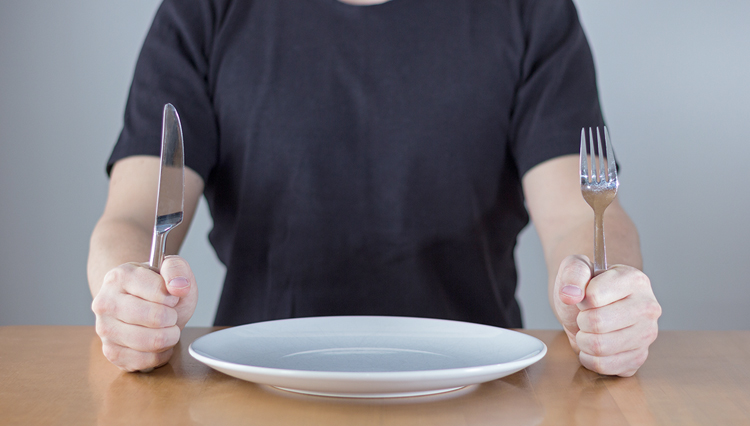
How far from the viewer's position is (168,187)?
631 millimetres

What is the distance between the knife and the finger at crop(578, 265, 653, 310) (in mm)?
421

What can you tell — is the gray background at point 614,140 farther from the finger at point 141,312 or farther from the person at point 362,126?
the finger at point 141,312

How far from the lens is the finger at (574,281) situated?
58 cm

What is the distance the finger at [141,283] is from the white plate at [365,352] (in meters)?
0.06

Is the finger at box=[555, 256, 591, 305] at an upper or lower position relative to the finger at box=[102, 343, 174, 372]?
upper

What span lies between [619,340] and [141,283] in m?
0.46

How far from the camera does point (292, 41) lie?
47.7 inches

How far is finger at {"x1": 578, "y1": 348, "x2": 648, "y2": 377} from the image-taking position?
0.59m

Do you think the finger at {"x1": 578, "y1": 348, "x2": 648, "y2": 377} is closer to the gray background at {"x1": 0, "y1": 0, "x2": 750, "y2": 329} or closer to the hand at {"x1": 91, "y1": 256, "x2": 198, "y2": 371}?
the hand at {"x1": 91, "y1": 256, "x2": 198, "y2": 371}

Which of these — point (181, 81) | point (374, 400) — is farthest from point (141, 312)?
point (181, 81)

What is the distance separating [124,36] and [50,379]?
7.44ft

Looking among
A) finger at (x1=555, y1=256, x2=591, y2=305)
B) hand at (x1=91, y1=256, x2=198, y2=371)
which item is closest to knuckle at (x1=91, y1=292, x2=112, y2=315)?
hand at (x1=91, y1=256, x2=198, y2=371)

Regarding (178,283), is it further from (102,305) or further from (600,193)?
(600,193)

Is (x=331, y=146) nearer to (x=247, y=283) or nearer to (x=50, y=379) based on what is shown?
(x=247, y=283)
